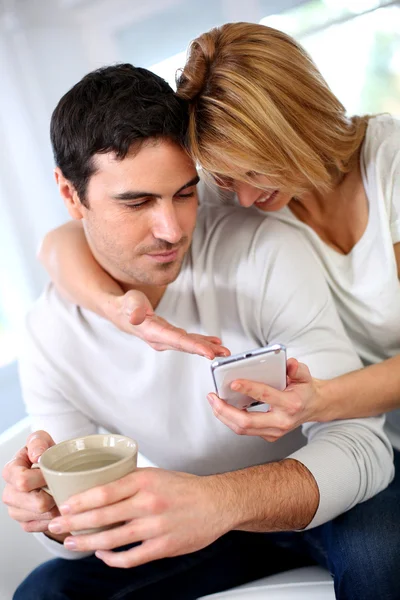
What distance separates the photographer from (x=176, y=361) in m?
1.29

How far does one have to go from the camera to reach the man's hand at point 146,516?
0.76m

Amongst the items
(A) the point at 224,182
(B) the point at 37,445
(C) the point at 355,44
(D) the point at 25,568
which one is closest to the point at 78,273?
(A) the point at 224,182

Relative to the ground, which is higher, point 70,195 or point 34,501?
point 70,195

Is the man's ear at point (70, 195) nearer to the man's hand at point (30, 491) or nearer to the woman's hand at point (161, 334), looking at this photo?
the woman's hand at point (161, 334)

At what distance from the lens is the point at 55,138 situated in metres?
1.23

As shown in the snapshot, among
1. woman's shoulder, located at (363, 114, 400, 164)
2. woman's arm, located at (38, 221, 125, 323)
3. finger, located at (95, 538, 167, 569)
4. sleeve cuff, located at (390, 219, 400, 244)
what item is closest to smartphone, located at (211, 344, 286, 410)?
finger, located at (95, 538, 167, 569)

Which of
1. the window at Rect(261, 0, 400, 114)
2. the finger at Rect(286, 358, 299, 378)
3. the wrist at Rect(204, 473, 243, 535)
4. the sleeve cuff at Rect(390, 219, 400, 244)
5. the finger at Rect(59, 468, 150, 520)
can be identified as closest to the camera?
the finger at Rect(59, 468, 150, 520)

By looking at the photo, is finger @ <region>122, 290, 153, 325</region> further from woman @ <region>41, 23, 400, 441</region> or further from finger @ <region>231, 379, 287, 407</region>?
finger @ <region>231, 379, 287, 407</region>

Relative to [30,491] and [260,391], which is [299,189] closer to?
[260,391]

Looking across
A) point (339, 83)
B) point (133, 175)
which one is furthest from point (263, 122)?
point (339, 83)

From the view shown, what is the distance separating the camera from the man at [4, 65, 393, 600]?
1.02 m

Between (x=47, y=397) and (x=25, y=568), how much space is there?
0.44 m

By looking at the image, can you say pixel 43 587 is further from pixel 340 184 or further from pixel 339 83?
pixel 339 83

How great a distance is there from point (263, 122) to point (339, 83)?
0.74 m
